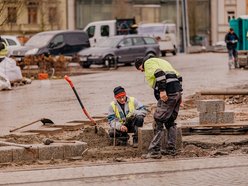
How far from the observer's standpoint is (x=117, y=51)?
4528cm

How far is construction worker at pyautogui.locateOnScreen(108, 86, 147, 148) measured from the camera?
16.2 metres

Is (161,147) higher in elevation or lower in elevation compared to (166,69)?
lower

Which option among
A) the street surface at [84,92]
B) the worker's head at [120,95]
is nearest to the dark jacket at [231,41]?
the street surface at [84,92]

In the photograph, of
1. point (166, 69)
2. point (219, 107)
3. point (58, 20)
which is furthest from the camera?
point (58, 20)

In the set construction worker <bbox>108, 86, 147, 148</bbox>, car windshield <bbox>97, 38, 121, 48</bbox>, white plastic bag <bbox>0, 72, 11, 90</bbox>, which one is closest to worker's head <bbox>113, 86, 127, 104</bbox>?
construction worker <bbox>108, 86, 147, 148</bbox>

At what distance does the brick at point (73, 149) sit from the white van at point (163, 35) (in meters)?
43.8

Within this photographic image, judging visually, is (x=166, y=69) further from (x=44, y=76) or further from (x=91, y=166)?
(x=44, y=76)

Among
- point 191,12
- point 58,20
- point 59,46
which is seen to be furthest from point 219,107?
point 191,12

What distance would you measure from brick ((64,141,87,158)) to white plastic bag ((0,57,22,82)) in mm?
17747

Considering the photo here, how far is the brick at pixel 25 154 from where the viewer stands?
14719 mm

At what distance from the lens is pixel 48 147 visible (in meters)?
14.9

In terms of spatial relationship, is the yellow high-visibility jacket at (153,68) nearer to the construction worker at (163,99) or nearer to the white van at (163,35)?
the construction worker at (163,99)

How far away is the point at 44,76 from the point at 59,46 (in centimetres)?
1016

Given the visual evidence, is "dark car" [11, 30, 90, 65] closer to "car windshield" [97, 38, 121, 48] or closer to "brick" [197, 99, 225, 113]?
"car windshield" [97, 38, 121, 48]
